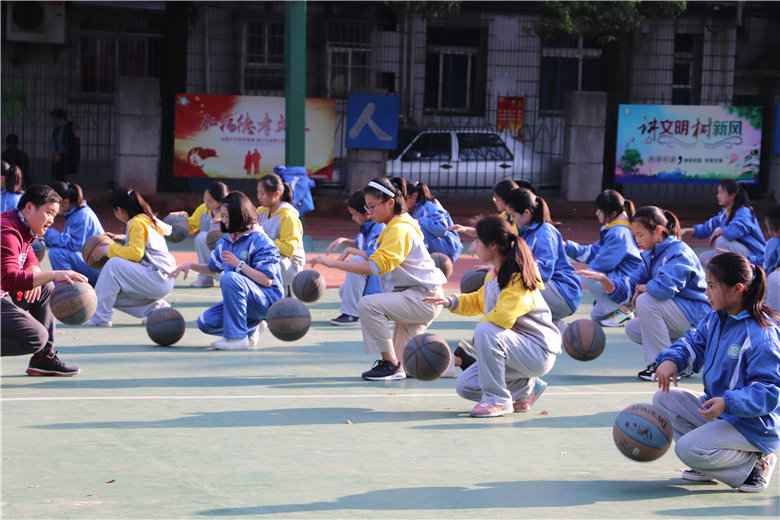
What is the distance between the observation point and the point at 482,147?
27.5 metres

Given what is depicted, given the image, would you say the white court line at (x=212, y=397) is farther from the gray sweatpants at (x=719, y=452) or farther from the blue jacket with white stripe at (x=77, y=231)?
the blue jacket with white stripe at (x=77, y=231)

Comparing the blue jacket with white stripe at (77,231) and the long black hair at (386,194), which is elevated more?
the long black hair at (386,194)

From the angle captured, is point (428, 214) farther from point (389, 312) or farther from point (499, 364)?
point (499, 364)

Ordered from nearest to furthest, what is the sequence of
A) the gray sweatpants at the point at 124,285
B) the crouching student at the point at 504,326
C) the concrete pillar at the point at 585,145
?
the crouching student at the point at 504,326 < the gray sweatpants at the point at 124,285 < the concrete pillar at the point at 585,145

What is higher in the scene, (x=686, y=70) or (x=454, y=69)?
(x=686, y=70)

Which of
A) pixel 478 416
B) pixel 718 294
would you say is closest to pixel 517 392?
pixel 478 416

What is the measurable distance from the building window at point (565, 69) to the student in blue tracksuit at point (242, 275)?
22344 millimetres

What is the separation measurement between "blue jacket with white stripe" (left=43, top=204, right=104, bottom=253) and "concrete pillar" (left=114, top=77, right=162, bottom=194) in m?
11.5

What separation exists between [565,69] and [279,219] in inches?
844

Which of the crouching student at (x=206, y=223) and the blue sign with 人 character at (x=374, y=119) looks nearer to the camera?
the crouching student at (x=206, y=223)

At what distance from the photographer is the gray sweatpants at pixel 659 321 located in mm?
10898

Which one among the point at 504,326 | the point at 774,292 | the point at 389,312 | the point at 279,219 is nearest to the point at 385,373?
the point at 389,312

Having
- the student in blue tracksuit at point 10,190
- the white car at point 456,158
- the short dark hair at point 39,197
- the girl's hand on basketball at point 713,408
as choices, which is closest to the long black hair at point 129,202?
the student in blue tracksuit at point 10,190

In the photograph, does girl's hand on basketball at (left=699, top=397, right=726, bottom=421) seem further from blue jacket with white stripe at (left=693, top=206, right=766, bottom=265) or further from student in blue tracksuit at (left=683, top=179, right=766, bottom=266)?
blue jacket with white stripe at (left=693, top=206, right=766, bottom=265)
